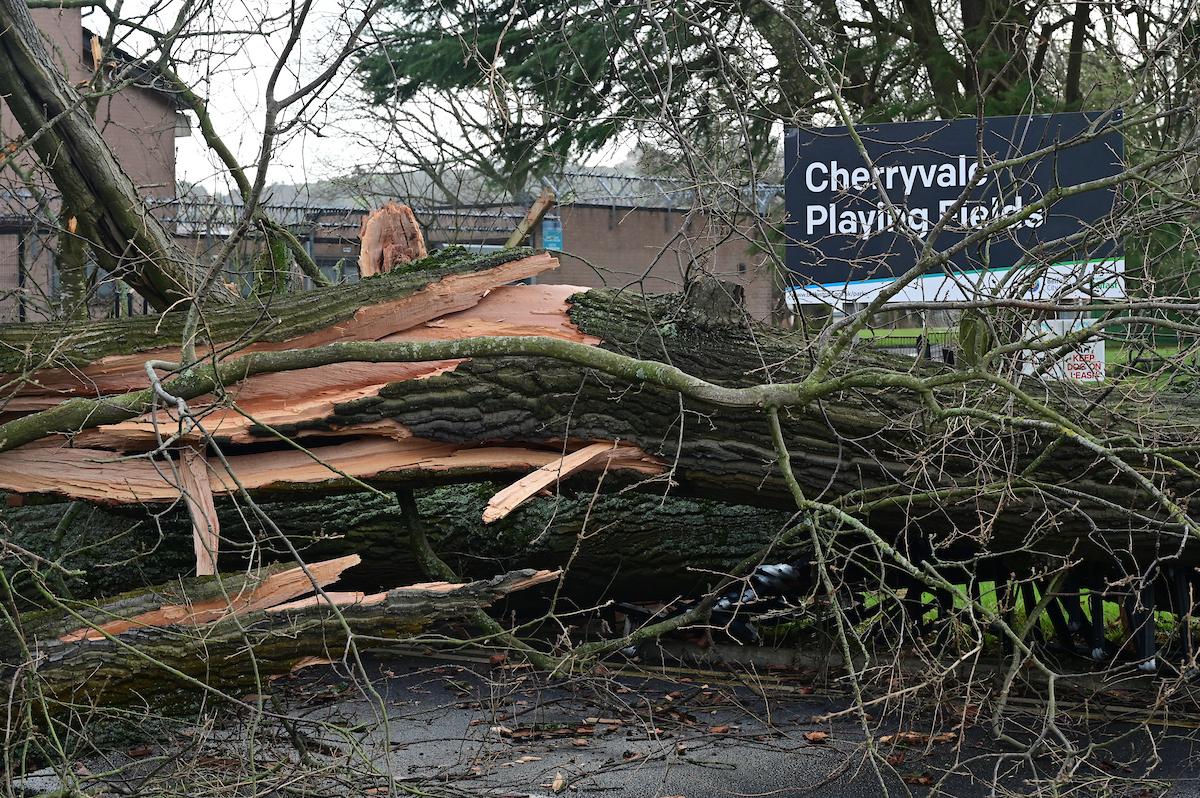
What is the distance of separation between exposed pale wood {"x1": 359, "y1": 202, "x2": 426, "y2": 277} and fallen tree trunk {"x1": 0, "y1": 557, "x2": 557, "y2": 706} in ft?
9.06

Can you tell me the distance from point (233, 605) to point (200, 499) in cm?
58

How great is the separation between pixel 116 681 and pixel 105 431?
103cm

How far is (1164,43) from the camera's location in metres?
4.86

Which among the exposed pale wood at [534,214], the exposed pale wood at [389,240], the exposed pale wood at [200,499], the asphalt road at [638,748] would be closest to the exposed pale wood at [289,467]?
the exposed pale wood at [200,499]

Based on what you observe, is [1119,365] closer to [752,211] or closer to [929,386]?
[929,386]

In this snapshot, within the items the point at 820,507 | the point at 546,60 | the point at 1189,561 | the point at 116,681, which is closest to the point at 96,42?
the point at 546,60

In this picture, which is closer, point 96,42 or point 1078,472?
point 1078,472

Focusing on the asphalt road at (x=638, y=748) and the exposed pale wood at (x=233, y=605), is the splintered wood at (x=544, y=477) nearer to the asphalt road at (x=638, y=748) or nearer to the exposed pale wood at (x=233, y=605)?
the exposed pale wood at (x=233, y=605)

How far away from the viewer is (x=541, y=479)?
15.0 feet

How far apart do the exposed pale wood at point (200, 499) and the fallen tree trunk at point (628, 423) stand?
116 mm

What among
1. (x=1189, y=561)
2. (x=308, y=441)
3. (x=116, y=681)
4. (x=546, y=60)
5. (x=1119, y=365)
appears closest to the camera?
(x=116, y=681)

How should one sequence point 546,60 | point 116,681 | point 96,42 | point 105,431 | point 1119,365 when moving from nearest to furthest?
point 116,681 < point 105,431 < point 1119,365 < point 96,42 < point 546,60

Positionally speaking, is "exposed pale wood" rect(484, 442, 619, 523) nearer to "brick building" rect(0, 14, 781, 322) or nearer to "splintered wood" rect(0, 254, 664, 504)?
"splintered wood" rect(0, 254, 664, 504)

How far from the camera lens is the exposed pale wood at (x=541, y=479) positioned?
4340 millimetres
